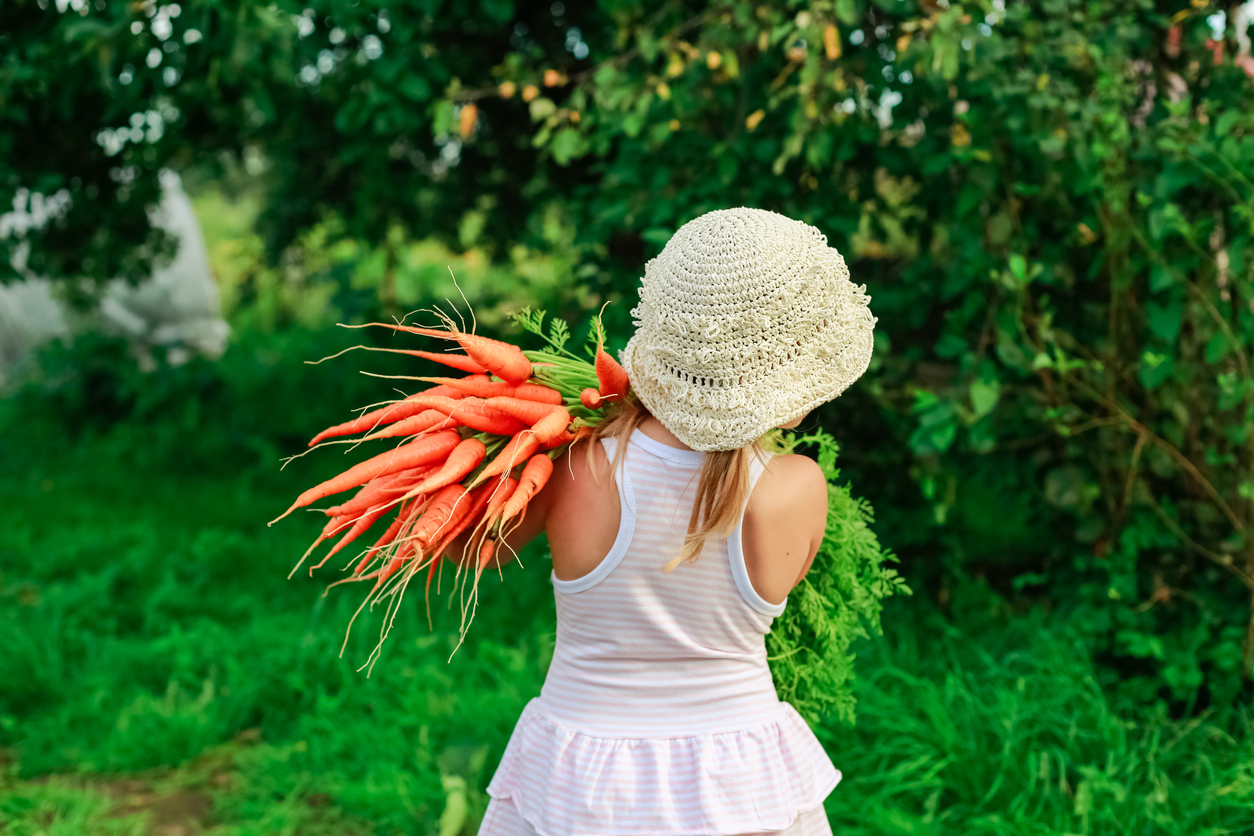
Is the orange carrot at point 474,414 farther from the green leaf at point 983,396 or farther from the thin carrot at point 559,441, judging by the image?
the green leaf at point 983,396

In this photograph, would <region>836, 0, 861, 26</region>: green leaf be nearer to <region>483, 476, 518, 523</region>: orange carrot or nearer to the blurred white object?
<region>483, 476, 518, 523</region>: orange carrot

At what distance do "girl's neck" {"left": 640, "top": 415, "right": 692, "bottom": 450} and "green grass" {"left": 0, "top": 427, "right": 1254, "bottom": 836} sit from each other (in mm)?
938

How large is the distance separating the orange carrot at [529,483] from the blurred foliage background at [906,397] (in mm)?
933

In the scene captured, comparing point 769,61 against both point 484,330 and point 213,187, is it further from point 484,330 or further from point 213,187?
point 213,187

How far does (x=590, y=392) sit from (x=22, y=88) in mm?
2643

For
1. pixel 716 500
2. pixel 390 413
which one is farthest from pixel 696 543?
pixel 390 413

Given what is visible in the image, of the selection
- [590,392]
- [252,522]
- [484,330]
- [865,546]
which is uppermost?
[590,392]

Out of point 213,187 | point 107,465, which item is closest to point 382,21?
point 107,465

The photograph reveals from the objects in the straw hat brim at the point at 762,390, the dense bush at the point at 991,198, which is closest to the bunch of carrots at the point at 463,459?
the straw hat brim at the point at 762,390

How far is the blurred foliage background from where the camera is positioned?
95.5 inches

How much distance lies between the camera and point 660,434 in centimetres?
147

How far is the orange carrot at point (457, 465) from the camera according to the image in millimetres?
1444

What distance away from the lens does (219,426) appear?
19.5ft

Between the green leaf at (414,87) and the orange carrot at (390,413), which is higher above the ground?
the green leaf at (414,87)
